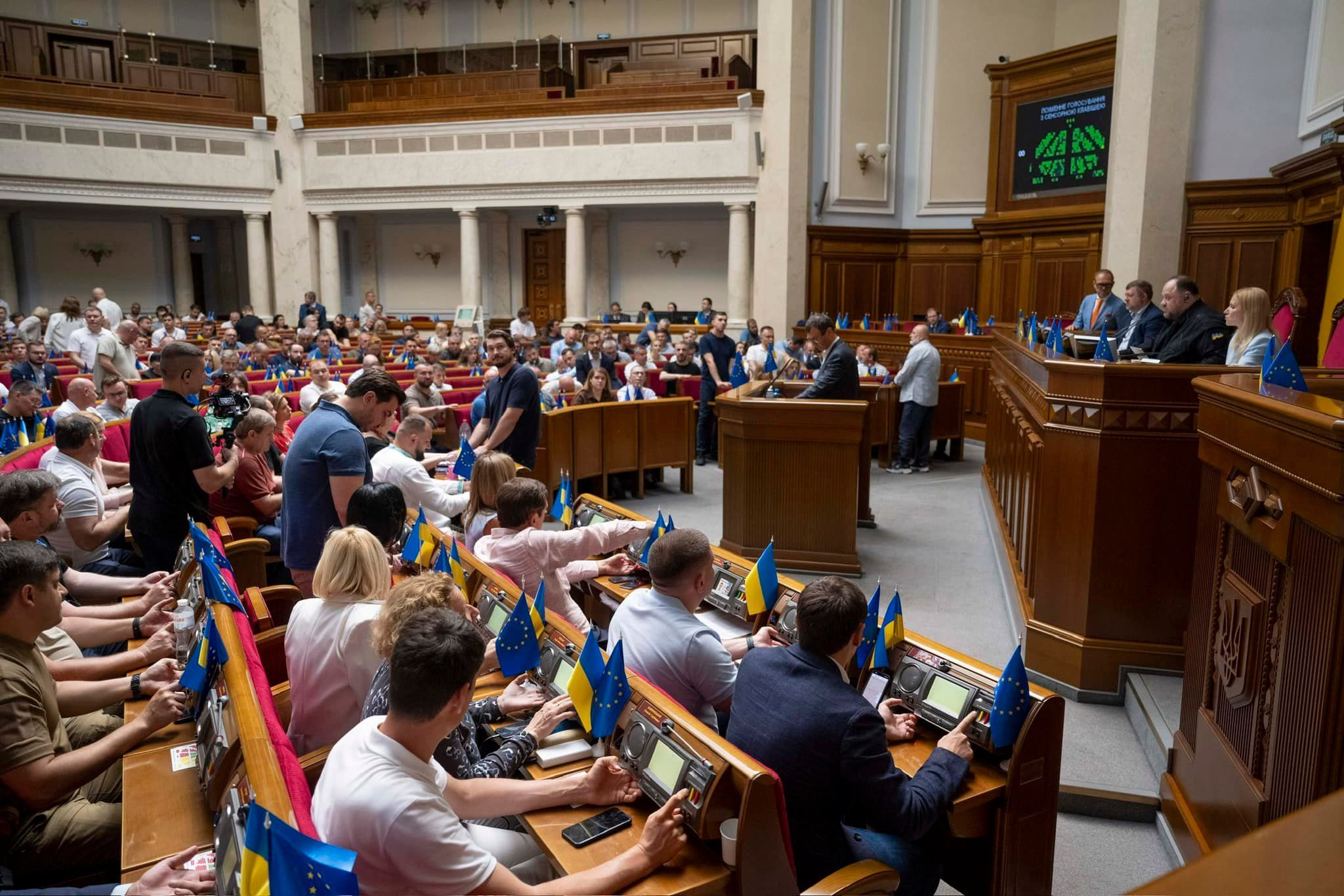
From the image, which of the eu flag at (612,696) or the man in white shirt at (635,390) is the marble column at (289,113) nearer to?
the man in white shirt at (635,390)

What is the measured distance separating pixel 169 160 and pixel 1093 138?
16.1 metres

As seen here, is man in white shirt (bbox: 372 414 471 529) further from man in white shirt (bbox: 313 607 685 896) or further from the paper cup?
the paper cup

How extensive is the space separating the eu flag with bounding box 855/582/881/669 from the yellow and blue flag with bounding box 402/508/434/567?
77.1 inches

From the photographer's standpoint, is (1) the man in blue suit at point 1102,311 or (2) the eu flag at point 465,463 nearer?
(2) the eu flag at point 465,463

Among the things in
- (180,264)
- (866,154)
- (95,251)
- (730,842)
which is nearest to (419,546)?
(730,842)

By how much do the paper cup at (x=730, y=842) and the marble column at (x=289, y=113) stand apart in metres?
18.2

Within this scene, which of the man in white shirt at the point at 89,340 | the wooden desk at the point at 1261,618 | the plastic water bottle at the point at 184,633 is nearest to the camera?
the wooden desk at the point at 1261,618

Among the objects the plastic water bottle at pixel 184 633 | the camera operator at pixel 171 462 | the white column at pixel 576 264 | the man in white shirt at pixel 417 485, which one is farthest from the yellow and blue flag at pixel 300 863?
the white column at pixel 576 264

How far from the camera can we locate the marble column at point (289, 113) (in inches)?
690

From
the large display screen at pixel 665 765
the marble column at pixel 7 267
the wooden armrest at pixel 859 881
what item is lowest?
the wooden armrest at pixel 859 881

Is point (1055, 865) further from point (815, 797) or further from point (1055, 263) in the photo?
point (1055, 263)

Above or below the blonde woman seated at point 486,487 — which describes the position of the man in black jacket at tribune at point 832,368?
above

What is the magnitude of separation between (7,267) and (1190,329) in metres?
21.9

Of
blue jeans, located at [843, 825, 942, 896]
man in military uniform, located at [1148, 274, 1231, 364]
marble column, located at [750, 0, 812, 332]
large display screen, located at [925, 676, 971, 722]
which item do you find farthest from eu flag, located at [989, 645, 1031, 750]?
marble column, located at [750, 0, 812, 332]
